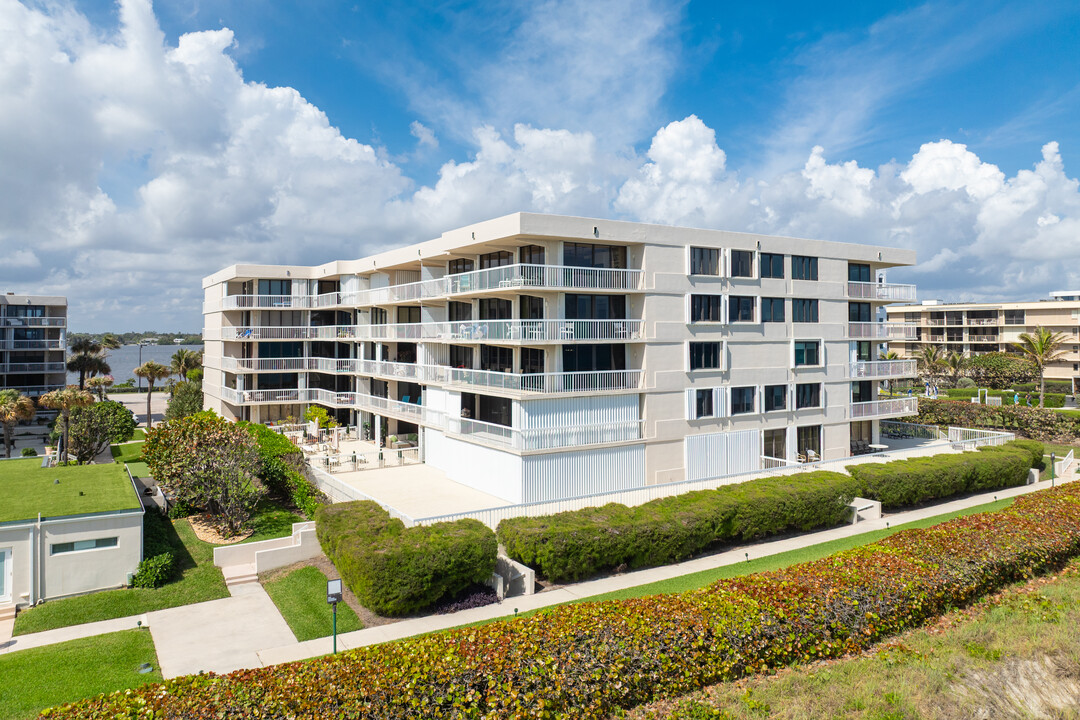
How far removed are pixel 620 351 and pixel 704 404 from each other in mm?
4728

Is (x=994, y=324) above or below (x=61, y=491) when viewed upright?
above

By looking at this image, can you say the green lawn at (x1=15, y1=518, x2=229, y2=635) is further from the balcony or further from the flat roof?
the balcony

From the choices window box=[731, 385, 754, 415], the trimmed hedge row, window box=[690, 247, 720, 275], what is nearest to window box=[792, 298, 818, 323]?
window box=[731, 385, 754, 415]

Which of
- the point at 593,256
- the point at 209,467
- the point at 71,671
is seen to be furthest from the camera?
the point at 593,256

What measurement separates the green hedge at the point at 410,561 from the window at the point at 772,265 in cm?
1929

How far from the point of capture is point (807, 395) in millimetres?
31938

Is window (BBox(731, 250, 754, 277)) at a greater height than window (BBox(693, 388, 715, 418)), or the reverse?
window (BBox(731, 250, 754, 277))

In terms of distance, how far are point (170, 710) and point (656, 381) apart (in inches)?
823

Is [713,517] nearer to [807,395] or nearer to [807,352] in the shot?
[807,395]

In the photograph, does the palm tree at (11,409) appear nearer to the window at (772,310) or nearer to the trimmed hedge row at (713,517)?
the trimmed hedge row at (713,517)

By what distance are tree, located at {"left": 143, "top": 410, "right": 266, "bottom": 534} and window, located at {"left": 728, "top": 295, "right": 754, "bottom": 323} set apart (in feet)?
69.8

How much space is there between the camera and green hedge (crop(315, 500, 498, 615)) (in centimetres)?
1608

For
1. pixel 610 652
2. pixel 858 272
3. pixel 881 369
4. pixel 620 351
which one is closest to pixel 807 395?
pixel 881 369

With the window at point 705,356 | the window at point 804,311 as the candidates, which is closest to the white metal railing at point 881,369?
the window at point 804,311
